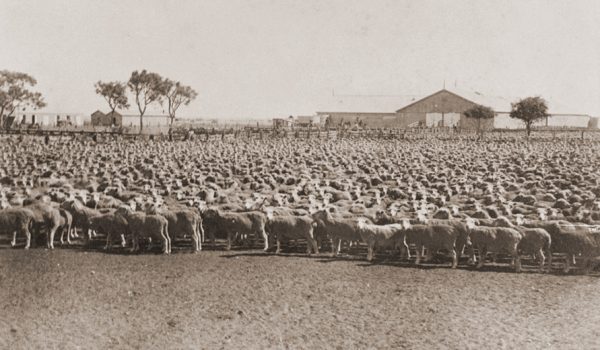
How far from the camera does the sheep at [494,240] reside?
14.4 meters

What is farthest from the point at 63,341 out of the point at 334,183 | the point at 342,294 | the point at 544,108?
the point at 544,108

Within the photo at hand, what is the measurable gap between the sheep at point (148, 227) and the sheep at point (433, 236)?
245 inches

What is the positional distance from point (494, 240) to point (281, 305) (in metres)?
5.83

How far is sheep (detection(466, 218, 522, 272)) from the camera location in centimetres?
1438

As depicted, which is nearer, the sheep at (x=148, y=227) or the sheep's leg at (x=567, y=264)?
the sheep's leg at (x=567, y=264)

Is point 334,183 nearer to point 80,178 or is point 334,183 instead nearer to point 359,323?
point 80,178

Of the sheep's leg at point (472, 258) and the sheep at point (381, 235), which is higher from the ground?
the sheep at point (381, 235)

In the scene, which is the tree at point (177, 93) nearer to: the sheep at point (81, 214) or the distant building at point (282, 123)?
the distant building at point (282, 123)

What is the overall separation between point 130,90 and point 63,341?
7773 centimetres

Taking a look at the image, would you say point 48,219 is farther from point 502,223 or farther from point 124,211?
point 502,223

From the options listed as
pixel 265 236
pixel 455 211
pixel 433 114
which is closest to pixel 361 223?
pixel 265 236

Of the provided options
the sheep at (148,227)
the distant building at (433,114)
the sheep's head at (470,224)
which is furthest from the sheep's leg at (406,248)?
the distant building at (433,114)

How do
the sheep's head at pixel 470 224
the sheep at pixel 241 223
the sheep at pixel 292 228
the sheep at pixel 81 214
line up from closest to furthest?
the sheep's head at pixel 470 224, the sheep at pixel 292 228, the sheep at pixel 241 223, the sheep at pixel 81 214

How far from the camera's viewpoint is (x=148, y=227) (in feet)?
53.1
